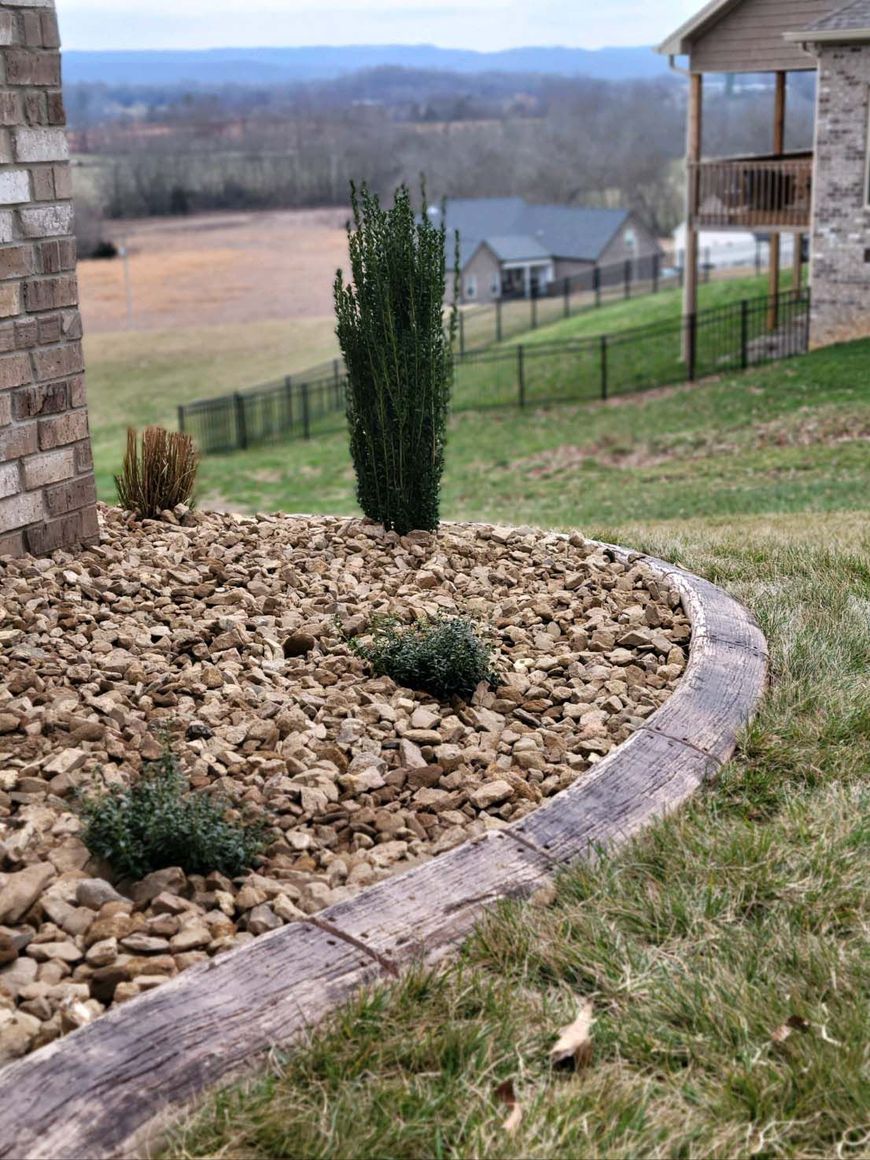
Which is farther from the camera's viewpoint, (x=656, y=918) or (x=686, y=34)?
(x=686, y=34)

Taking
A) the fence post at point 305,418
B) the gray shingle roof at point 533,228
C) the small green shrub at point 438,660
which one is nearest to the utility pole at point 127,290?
the gray shingle roof at point 533,228

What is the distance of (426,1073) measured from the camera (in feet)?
8.20

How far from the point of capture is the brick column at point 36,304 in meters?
5.09

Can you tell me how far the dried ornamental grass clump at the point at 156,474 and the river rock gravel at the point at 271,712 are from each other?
218 mm

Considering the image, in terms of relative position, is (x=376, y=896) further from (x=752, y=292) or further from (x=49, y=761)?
(x=752, y=292)

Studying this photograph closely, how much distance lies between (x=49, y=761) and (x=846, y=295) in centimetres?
1756

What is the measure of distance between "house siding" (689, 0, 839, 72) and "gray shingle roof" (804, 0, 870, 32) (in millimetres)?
1063

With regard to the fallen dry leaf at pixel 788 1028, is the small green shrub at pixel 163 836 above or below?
above

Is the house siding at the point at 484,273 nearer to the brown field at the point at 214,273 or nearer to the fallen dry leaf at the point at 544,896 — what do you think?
the brown field at the point at 214,273

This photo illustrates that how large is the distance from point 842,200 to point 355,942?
1800 centimetres

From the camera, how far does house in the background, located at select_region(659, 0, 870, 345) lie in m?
18.1

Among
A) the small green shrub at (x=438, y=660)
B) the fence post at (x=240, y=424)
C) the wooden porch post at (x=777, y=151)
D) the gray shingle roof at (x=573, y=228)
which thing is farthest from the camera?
the gray shingle roof at (x=573, y=228)

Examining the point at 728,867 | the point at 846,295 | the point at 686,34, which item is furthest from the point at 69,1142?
the point at 686,34

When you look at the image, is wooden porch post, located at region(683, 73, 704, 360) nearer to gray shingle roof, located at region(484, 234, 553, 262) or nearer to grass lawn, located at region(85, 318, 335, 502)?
grass lawn, located at region(85, 318, 335, 502)
